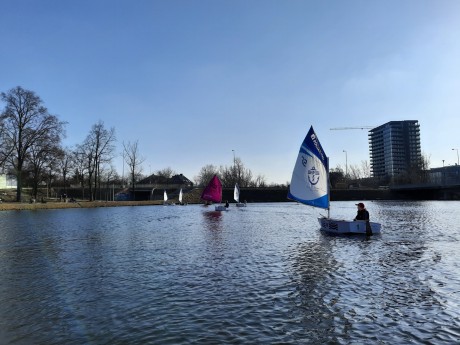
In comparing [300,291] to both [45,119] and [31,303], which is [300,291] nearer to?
[31,303]

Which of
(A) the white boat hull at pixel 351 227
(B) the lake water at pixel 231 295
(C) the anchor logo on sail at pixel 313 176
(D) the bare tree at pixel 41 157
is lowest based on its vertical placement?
(B) the lake water at pixel 231 295

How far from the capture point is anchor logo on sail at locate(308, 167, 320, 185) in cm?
3253

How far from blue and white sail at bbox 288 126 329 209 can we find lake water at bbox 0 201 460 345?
31.0 ft

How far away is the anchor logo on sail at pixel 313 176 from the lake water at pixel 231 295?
982 cm

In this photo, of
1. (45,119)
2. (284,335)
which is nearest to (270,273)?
(284,335)

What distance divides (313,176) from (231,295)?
70.4ft

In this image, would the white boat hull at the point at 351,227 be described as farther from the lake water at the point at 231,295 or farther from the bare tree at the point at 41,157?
the bare tree at the point at 41,157

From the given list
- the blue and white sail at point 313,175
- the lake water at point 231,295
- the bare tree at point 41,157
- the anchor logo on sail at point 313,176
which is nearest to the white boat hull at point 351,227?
the blue and white sail at point 313,175

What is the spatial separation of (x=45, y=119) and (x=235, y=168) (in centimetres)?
11974

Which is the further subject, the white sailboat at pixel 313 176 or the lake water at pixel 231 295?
the white sailboat at pixel 313 176

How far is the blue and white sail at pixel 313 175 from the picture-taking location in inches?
1278

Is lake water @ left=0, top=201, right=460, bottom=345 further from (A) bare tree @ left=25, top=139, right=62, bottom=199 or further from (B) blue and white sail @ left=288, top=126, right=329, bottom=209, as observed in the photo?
(A) bare tree @ left=25, top=139, right=62, bottom=199

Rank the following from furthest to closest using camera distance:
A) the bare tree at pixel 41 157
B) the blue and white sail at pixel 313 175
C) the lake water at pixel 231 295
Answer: the bare tree at pixel 41 157
the blue and white sail at pixel 313 175
the lake water at pixel 231 295

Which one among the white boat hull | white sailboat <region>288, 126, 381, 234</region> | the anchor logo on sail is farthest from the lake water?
the anchor logo on sail
